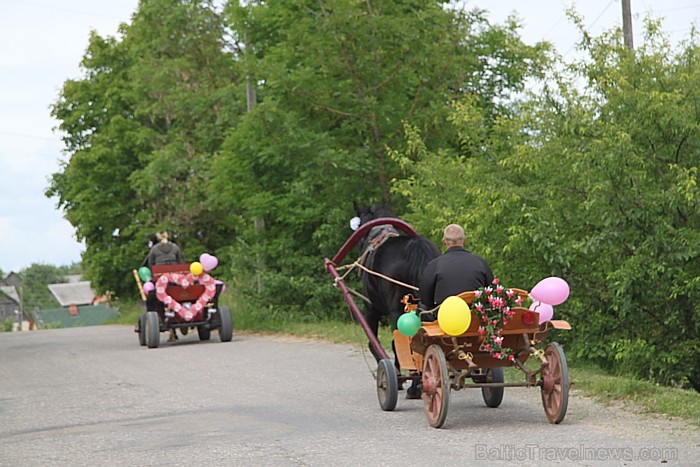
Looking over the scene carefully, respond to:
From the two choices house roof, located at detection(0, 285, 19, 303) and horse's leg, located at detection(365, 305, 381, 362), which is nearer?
horse's leg, located at detection(365, 305, 381, 362)

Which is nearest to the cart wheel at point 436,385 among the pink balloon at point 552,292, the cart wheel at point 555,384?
the cart wheel at point 555,384

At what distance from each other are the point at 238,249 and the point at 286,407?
14279 millimetres

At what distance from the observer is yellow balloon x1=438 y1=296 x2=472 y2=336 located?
8.17 m

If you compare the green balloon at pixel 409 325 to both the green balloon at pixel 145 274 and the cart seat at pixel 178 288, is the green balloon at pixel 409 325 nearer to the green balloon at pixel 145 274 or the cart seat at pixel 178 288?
the cart seat at pixel 178 288

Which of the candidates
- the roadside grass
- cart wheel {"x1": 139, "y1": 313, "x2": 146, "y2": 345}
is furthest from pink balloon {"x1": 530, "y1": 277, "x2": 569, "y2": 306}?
cart wheel {"x1": 139, "y1": 313, "x2": 146, "y2": 345}

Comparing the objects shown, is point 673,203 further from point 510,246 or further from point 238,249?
point 238,249

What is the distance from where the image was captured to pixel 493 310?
27.8ft

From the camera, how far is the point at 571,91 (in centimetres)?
1480

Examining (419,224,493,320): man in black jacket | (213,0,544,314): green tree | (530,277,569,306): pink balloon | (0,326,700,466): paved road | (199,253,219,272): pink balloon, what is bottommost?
(0,326,700,466): paved road

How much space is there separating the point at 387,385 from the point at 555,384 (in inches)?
66.6

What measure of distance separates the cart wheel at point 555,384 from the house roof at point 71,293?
12522 centimetres

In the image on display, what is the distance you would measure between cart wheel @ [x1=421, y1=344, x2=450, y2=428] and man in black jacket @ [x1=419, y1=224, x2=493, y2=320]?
606 millimetres

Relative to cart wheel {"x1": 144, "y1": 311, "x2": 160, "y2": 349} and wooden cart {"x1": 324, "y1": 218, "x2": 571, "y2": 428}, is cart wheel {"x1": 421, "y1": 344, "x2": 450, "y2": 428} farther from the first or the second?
cart wheel {"x1": 144, "y1": 311, "x2": 160, "y2": 349}

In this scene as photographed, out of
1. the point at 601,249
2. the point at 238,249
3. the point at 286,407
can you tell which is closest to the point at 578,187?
the point at 601,249
